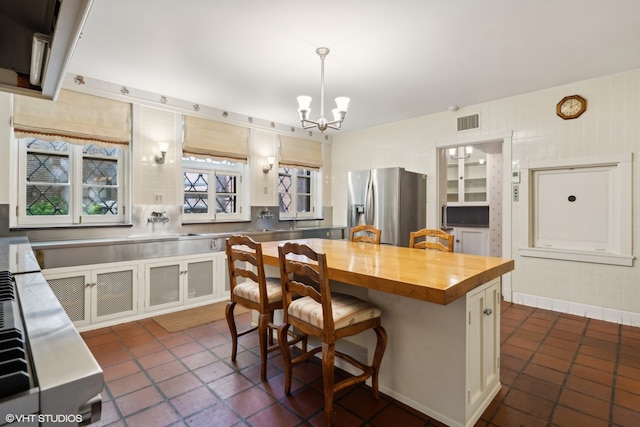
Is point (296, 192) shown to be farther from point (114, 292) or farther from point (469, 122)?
point (114, 292)

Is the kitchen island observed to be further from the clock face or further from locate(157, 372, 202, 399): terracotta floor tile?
the clock face

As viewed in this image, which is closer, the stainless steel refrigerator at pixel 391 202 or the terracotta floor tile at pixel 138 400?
the terracotta floor tile at pixel 138 400

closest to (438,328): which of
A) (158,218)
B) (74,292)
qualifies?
(74,292)

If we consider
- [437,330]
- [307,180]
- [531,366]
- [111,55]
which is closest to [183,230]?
[111,55]

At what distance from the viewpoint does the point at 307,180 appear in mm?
5895

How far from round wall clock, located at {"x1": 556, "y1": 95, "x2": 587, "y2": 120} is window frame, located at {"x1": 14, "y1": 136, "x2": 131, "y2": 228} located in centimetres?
491

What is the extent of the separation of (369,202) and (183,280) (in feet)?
8.75

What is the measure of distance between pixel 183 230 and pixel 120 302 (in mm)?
1127

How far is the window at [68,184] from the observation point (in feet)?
10.4

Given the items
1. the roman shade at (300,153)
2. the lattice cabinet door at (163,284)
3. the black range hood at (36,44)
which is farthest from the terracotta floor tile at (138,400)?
the roman shade at (300,153)

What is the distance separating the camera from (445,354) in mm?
1688

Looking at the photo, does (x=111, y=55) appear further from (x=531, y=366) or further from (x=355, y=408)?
(x=531, y=366)

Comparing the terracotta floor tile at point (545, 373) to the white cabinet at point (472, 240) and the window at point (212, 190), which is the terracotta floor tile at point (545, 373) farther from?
the window at point (212, 190)

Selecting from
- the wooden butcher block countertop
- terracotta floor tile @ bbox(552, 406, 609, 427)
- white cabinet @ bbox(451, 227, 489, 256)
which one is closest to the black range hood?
the wooden butcher block countertop
